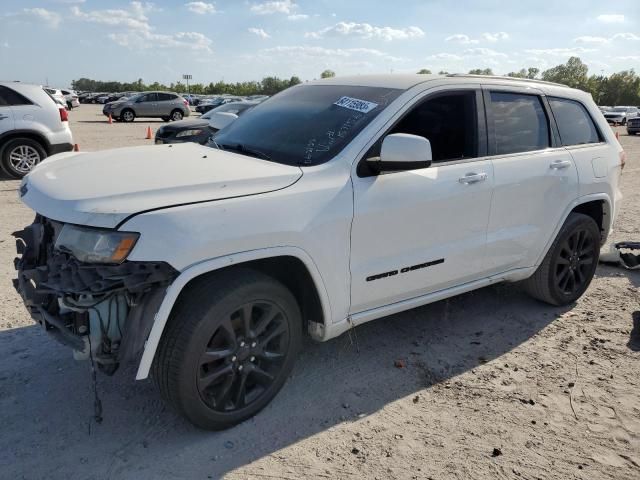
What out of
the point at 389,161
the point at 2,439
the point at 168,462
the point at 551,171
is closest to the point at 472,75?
the point at 551,171

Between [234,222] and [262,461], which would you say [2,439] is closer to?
[262,461]

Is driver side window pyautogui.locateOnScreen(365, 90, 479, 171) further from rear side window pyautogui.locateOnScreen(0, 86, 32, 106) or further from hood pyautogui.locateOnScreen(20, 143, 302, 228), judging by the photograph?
rear side window pyautogui.locateOnScreen(0, 86, 32, 106)

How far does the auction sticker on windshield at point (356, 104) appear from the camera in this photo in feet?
11.3

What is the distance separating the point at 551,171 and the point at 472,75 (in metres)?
0.94

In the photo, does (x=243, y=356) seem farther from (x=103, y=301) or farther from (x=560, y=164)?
(x=560, y=164)

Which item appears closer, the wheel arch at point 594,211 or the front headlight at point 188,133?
the wheel arch at point 594,211

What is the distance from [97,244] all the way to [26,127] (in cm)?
828

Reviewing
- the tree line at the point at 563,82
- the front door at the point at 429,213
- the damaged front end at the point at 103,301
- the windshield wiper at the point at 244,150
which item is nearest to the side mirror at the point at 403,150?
the front door at the point at 429,213

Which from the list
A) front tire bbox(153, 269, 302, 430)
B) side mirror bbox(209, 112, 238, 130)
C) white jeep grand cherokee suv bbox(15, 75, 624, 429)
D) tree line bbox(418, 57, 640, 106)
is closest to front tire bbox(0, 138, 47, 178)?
side mirror bbox(209, 112, 238, 130)

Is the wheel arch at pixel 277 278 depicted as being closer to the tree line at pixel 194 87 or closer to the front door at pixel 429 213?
the front door at pixel 429 213

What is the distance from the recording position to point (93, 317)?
8.37 ft

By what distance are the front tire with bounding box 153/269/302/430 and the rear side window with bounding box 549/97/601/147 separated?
2.80 meters

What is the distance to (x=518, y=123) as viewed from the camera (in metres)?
4.17

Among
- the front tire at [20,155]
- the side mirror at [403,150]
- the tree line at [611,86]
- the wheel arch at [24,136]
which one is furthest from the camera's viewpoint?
the tree line at [611,86]
